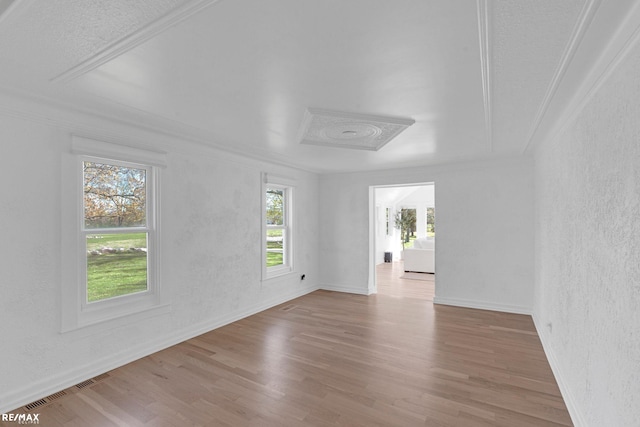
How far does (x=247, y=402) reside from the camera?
2.30 m

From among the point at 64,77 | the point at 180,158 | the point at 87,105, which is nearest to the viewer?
the point at 64,77

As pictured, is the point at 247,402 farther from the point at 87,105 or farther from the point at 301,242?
the point at 301,242

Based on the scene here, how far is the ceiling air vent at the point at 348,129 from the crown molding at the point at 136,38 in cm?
123

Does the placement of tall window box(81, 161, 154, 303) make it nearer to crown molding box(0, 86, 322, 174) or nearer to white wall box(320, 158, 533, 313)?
crown molding box(0, 86, 322, 174)

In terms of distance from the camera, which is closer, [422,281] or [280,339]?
[280,339]

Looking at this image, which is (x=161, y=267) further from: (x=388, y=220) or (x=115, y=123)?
(x=388, y=220)

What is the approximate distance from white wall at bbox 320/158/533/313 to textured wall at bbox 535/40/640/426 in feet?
6.20

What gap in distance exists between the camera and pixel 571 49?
59.6 inches

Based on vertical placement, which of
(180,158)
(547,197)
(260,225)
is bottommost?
(260,225)

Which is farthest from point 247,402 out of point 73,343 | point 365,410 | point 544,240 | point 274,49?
point 544,240

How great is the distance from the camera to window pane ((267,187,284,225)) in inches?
196

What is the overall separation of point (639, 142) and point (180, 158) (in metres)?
3.60

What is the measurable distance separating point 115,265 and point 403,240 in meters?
9.38

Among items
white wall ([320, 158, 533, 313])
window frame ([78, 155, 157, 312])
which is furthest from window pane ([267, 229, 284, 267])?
window frame ([78, 155, 157, 312])
